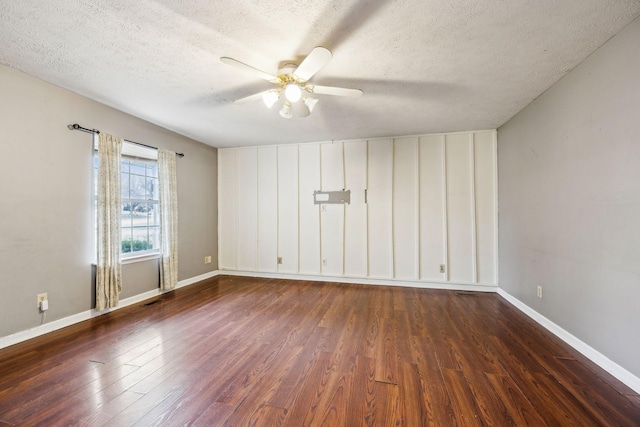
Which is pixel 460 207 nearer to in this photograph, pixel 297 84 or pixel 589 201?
pixel 589 201

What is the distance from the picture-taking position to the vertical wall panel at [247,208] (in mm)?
4840

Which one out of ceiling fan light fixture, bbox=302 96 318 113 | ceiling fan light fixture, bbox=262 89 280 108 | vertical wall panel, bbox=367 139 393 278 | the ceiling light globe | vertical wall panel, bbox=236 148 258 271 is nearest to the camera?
the ceiling light globe

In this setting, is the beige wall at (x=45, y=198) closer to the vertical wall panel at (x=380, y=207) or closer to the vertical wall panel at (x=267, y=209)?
the vertical wall panel at (x=267, y=209)

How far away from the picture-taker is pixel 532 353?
6.95 feet

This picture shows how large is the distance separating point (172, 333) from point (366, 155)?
3589mm

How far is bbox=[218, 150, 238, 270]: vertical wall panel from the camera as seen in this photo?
494 centimetres

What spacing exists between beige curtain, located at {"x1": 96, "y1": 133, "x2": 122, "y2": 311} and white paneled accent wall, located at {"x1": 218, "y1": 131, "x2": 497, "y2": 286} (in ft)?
6.64

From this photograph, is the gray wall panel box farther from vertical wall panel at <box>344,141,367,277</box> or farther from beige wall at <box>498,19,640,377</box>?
beige wall at <box>498,19,640,377</box>


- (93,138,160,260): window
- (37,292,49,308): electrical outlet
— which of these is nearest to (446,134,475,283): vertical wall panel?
(93,138,160,260): window

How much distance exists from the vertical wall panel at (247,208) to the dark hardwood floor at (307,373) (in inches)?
72.2

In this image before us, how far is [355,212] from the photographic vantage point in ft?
14.3

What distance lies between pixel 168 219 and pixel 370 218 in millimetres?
3116

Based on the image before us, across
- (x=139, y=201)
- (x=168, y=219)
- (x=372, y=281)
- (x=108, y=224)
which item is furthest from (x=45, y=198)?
(x=372, y=281)

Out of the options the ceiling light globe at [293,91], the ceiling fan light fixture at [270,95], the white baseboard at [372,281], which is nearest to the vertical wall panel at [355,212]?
the white baseboard at [372,281]
